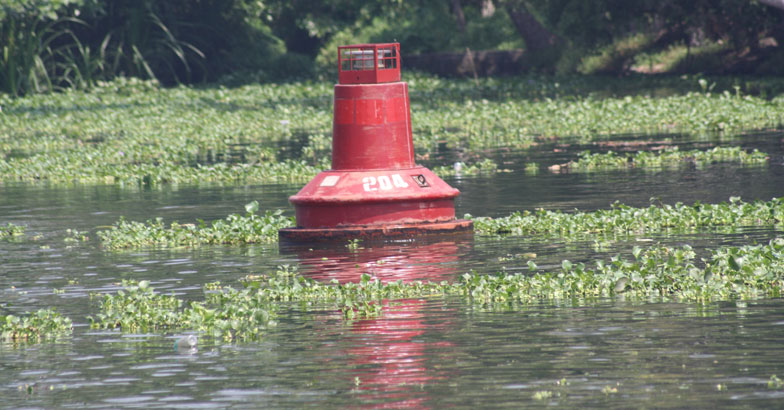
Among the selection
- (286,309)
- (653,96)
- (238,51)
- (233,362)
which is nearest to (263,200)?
(286,309)

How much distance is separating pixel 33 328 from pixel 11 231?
6327 millimetres

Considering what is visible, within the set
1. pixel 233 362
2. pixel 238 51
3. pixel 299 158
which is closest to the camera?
pixel 233 362

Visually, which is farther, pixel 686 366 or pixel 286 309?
pixel 286 309

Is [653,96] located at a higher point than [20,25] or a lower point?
lower

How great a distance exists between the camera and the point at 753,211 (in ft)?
43.9

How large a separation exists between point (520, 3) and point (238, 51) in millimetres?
12504

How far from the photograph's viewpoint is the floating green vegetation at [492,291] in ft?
30.2

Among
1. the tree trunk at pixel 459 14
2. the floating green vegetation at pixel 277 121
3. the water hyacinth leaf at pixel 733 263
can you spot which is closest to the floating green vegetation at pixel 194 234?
the water hyacinth leaf at pixel 733 263

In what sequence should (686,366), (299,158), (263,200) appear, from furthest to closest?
(299,158), (263,200), (686,366)

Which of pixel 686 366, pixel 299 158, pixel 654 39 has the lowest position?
pixel 686 366

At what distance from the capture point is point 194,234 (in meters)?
13.9

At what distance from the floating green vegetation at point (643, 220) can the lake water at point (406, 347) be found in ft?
1.38

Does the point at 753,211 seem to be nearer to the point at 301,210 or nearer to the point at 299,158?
the point at 301,210

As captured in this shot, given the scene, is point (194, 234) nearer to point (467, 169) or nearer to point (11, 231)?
point (11, 231)
